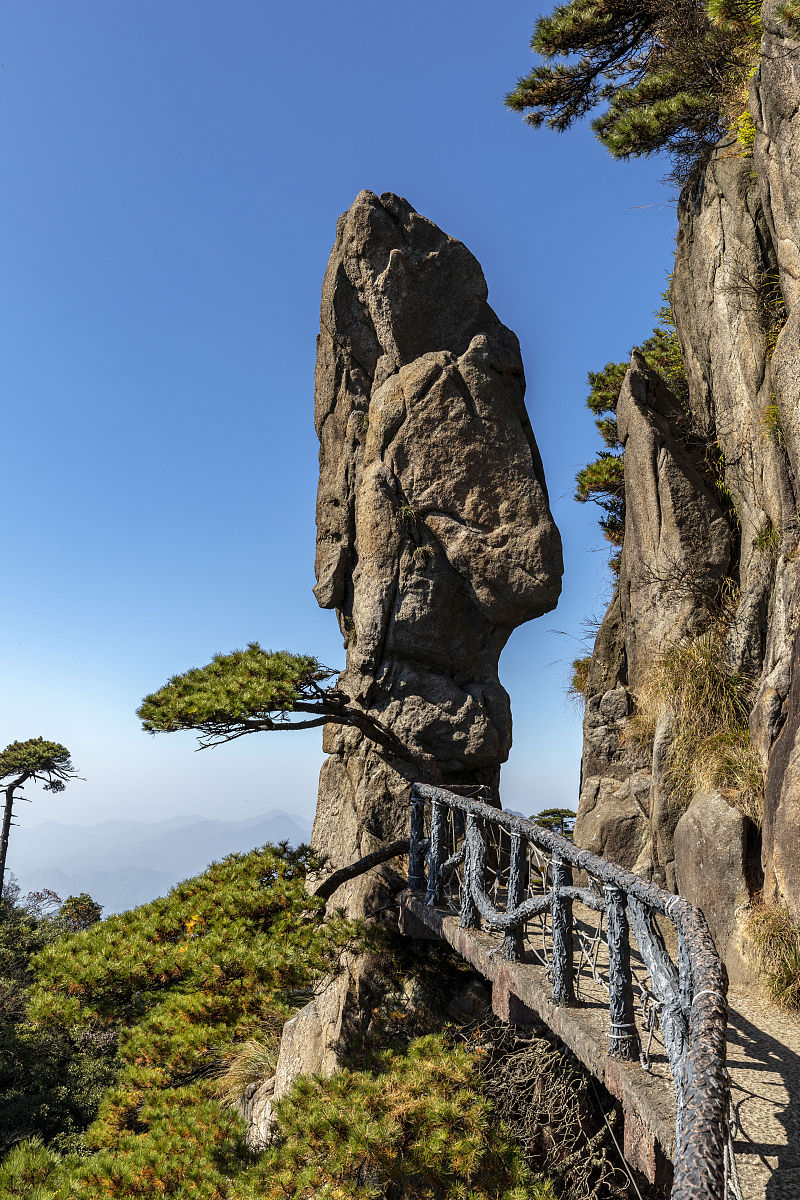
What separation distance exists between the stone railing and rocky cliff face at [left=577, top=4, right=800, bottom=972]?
1415 millimetres

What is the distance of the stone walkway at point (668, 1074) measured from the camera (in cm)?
393

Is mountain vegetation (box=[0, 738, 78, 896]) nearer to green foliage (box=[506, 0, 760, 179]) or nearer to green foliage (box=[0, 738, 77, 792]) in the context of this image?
green foliage (box=[0, 738, 77, 792])

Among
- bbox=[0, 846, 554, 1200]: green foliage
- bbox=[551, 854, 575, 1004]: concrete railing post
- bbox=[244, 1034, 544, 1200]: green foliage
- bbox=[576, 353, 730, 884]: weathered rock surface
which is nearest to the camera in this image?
bbox=[551, 854, 575, 1004]: concrete railing post

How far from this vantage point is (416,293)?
1262cm

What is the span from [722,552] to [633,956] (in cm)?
574

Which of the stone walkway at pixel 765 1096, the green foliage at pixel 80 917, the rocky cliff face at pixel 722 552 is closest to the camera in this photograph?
the stone walkway at pixel 765 1096

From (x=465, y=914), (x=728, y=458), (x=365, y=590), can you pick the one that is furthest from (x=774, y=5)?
(x=465, y=914)

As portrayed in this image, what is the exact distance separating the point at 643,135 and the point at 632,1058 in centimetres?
1209

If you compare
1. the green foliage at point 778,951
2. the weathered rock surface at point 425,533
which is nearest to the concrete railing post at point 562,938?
the green foliage at point 778,951

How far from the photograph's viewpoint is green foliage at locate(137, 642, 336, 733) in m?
7.97

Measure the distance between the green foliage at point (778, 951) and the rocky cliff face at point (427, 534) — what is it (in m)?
4.99

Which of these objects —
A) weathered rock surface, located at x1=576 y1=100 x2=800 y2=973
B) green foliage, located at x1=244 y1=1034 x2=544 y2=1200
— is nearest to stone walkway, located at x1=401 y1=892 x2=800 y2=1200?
green foliage, located at x1=244 y1=1034 x2=544 y2=1200

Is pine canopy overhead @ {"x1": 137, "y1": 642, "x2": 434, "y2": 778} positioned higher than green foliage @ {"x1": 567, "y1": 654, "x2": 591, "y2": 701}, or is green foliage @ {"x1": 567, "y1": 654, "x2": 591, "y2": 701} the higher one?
green foliage @ {"x1": 567, "y1": 654, "x2": 591, "y2": 701}

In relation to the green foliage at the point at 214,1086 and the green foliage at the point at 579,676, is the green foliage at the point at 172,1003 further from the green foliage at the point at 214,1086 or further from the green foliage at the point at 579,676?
the green foliage at the point at 579,676
